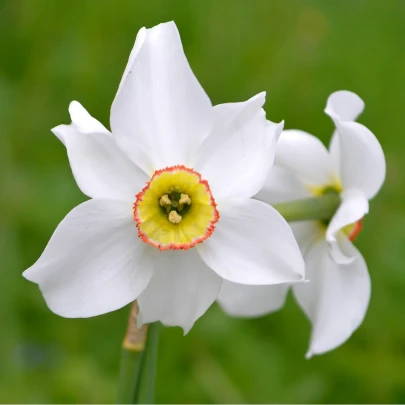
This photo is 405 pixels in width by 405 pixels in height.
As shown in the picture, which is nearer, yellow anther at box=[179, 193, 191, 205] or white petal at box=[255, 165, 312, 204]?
yellow anther at box=[179, 193, 191, 205]

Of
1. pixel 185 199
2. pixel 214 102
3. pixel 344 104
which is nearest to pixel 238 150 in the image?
pixel 185 199

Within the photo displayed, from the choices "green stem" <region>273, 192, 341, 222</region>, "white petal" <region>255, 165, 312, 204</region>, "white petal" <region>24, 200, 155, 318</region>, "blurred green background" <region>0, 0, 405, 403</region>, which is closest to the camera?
"white petal" <region>24, 200, 155, 318</region>

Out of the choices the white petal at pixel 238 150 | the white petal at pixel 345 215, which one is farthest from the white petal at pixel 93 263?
the white petal at pixel 345 215

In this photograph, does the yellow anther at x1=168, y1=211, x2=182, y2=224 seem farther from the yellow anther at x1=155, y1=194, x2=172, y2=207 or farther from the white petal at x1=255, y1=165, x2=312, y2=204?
the white petal at x1=255, y1=165, x2=312, y2=204

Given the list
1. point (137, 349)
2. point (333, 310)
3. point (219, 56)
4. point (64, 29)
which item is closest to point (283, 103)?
point (219, 56)

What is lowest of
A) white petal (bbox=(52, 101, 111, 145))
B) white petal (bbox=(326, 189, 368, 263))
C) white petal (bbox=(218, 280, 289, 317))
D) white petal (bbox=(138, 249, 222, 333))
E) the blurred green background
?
the blurred green background

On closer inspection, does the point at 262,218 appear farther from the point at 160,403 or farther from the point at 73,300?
the point at 160,403

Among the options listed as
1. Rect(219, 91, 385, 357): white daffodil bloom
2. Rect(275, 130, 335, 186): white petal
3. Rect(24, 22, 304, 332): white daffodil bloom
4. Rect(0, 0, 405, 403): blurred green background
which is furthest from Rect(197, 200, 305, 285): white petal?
Rect(0, 0, 405, 403): blurred green background
